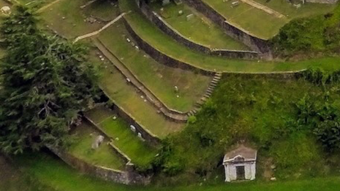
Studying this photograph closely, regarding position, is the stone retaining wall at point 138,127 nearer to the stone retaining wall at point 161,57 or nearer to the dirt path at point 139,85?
the dirt path at point 139,85

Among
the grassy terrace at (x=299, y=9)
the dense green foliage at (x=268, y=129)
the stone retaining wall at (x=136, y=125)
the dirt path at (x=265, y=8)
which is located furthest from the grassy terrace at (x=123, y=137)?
the grassy terrace at (x=299, y=9)

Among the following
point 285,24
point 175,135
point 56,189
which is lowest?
point 56,189

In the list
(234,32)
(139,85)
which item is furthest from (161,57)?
(234,32)

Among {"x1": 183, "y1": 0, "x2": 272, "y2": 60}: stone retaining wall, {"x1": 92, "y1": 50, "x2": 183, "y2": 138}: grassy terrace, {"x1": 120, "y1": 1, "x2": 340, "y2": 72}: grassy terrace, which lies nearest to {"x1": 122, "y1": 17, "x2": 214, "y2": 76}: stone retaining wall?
{"x1": 120, "y1": 1, "x2": 340, "y2": 72}: grassy terrace

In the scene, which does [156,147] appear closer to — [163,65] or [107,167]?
[107,167]

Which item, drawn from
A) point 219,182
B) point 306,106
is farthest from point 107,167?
point 306,106

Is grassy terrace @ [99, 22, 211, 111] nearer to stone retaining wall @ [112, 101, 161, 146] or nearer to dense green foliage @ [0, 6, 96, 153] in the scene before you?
stone retaining wall @ [112, 101, 161, 146]
